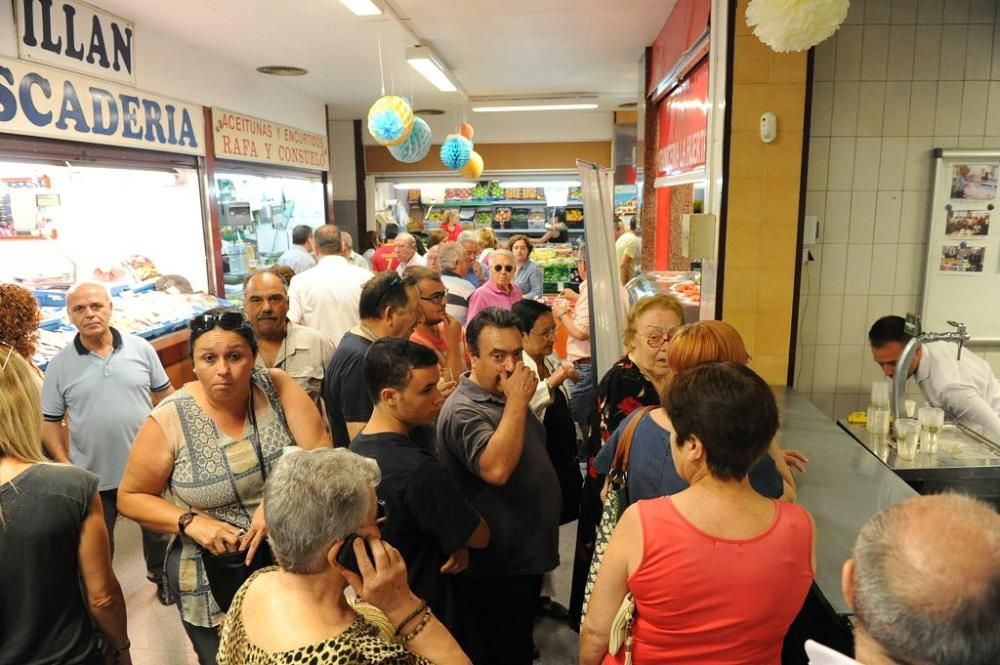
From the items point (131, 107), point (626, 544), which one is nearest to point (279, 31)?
point (131, 107)

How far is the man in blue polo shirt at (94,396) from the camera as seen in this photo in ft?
10.6

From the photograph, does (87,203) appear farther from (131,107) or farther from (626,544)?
(626,544)

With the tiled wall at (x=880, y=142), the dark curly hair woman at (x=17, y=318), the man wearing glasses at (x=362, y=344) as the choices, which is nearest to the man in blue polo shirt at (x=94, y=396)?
the dark curly hair woman at (x=17, y=318)

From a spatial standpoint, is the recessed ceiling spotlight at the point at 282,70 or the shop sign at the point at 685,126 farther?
the recessed ceiling spotlight at the point at 282,70

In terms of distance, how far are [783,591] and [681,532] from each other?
10.2 inches

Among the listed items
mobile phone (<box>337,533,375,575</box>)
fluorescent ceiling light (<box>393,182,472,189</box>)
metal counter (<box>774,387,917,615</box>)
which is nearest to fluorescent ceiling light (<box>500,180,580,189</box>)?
fluorescent ceiling light (<box>393,182,472,189</box>)

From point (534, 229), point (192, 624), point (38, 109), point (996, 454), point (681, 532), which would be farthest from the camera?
point (534, 229)

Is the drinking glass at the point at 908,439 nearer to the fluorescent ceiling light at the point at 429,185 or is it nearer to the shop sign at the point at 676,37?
the shop sign at the point at 676,37

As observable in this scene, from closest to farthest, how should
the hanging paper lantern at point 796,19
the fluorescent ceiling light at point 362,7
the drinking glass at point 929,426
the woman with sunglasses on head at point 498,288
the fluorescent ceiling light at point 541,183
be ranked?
1. the hanging paper lantern at point 796,19
2. the drinking glass at point 929,426
3. the fluorescent ceiling light at point 362,7
4. the woman with sunglasses on head at point 498,288
5. the fluorescent ceiling light at point 541,183

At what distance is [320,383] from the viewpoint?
3.45 metres

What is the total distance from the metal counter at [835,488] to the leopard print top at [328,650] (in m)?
1.24


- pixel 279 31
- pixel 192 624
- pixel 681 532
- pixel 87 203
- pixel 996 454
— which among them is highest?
pixel 279 31

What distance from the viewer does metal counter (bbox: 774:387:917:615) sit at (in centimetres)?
208

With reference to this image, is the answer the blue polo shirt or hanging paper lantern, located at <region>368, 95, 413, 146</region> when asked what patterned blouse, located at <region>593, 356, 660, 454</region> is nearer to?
the blue polo shirt
